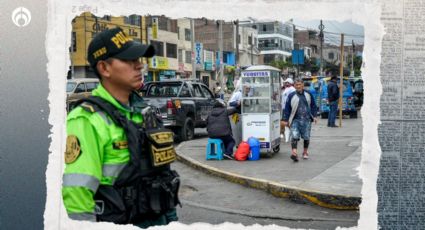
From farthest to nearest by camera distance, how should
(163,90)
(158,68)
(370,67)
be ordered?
(163,90), (158,68), (370,67)

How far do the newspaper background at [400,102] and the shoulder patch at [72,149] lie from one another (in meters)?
1.76

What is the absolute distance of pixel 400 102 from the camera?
2.97 m

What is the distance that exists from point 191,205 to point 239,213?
79 cm

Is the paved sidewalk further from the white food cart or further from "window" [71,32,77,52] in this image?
"window" [71,32,77,52]

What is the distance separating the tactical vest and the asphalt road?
128 centimetres

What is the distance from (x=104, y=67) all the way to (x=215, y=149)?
5789mm

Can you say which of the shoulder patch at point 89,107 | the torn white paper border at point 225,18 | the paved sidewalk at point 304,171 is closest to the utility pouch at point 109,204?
the shoulder patch at point 89,107

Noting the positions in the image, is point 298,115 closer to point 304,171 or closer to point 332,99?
point 304,171

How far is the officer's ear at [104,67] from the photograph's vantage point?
7.59 feet

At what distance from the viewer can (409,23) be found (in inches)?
117

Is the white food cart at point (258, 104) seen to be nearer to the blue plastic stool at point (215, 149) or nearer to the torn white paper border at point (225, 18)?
the blue plastic stool at point (215, 149)

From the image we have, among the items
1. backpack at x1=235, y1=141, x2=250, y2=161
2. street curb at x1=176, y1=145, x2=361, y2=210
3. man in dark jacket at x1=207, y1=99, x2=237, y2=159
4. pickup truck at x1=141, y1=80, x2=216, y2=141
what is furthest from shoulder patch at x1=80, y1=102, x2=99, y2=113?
pickup truck at x1=141, y1=80, x2=216, y2=141

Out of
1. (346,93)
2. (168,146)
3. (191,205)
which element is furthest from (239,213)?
(346,93)

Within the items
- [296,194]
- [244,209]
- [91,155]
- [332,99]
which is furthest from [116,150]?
[332,99]
